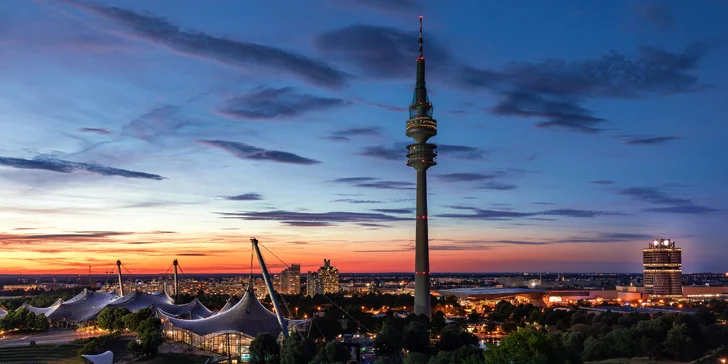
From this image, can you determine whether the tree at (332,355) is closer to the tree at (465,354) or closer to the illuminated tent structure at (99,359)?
the tree at (465,354)

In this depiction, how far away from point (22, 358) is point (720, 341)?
87582mm

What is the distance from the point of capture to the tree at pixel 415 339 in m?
75.5

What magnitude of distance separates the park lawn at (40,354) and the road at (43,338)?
12.4 ft

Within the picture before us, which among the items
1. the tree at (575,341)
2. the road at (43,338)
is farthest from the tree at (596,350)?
the road at (43,338)

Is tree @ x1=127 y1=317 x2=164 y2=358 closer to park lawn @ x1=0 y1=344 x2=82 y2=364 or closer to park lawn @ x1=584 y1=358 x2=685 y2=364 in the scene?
park lawn @ x1=0 y1=344 x2=82 y2=364

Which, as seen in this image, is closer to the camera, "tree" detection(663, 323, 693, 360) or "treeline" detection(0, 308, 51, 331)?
"tree" detection(663, 323, 693, 360)

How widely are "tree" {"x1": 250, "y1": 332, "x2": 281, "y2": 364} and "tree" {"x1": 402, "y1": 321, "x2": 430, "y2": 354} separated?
1495 cm

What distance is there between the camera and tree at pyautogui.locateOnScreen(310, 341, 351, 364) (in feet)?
212

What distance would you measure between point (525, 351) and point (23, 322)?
77.8 meters

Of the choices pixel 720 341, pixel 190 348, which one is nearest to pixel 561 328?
pixel 720 341

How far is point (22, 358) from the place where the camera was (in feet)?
241

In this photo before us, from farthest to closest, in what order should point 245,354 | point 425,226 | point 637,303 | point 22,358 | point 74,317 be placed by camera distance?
point 637,303
point 425,226
point 74,317
point 245,354
point 22,358

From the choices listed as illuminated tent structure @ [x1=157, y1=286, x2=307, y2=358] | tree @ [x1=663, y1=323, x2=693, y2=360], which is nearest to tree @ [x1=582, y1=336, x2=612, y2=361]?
tree @ [x1=663, y1=323, x2=693, y2=360]

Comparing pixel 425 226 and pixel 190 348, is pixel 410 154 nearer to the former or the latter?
pixel 425 226
